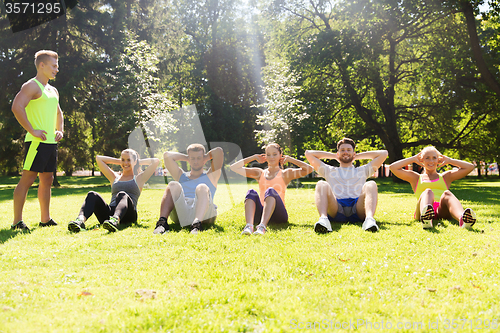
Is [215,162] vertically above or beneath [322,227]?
above

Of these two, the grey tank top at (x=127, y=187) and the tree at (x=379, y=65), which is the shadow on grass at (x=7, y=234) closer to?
the grey tank top at (x=127, y=187)

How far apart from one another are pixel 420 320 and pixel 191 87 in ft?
115

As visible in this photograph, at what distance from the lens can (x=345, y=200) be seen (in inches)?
242

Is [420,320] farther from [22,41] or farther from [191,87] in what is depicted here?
[191,87]

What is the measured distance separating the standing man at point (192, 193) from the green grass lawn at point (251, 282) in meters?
0.54

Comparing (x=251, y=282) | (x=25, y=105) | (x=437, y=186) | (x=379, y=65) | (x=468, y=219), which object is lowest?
(x=251, y=282)

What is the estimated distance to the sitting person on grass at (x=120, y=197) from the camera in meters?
5.58

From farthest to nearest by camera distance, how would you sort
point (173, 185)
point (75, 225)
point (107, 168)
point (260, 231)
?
point (107, 168), point (173, 185), point (75, 225), point (260, 231)

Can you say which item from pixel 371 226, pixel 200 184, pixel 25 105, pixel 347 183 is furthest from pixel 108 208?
pixel 371 226

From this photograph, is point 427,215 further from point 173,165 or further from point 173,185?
point 173,165

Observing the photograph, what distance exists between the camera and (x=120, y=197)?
6.00 m

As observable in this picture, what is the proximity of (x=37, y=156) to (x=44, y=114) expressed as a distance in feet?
2.42

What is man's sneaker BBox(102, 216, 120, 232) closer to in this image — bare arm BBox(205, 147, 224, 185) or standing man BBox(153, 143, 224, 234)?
standing man BBox(153, 143, 224, 234)

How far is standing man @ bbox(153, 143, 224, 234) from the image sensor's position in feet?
18.3
